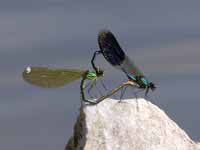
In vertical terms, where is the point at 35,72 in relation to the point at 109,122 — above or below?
above

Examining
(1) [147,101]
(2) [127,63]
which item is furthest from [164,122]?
(2) [127,63]

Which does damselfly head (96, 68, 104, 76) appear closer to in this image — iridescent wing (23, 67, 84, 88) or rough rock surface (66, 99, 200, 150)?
iridescent wing (23, 67, 84, 88)

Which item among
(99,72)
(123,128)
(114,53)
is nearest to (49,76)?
(99,72)

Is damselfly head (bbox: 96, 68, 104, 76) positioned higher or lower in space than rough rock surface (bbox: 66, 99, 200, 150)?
higher

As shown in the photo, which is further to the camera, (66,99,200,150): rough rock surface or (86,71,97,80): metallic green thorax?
(86,71,97,80): metallic green thorax

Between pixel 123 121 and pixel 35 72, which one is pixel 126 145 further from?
pixel 35 72

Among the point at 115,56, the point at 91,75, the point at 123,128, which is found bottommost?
the point at 123,128

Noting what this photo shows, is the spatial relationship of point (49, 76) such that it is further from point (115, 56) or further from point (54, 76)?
point (115, 56)
